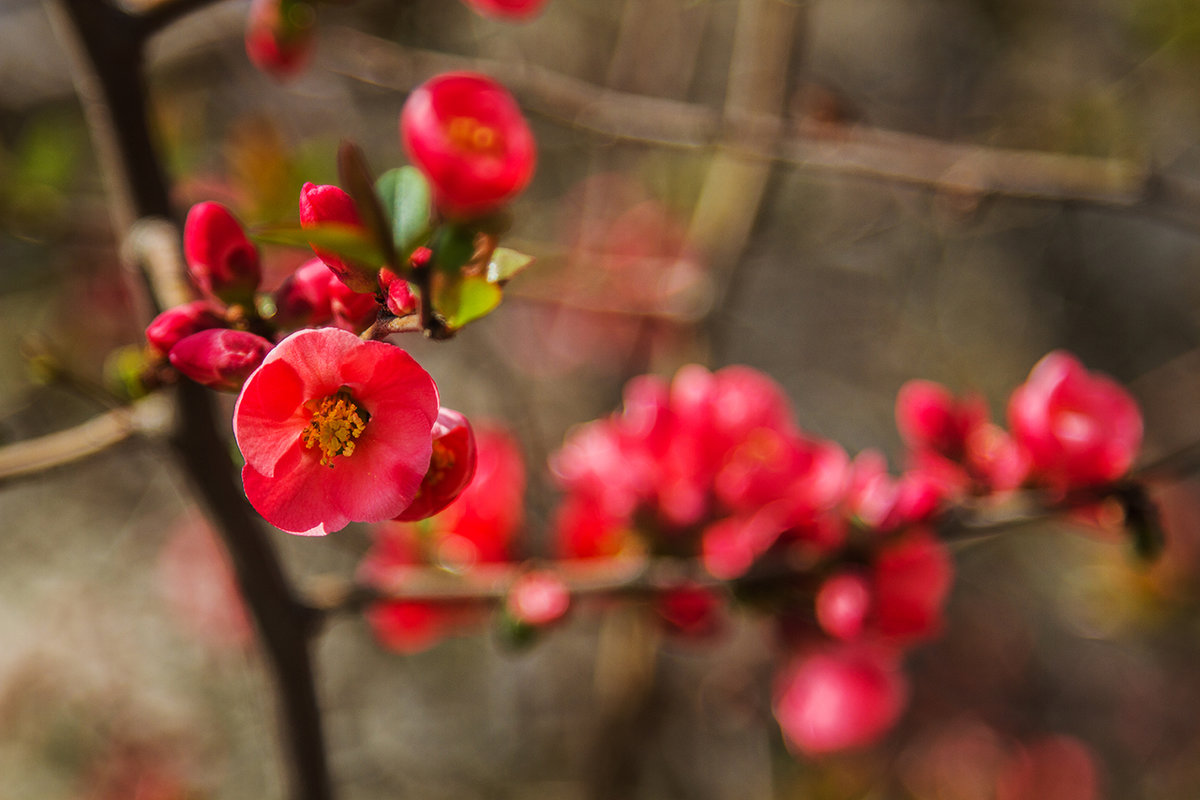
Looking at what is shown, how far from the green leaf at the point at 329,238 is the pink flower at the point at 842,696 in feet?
3.35

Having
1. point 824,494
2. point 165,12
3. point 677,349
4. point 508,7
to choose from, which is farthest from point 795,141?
point 165,12

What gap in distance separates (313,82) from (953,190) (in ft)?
6.78

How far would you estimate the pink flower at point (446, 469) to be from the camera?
23.7 inches

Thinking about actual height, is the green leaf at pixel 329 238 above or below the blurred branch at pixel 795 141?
above

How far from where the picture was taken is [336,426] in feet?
2.04

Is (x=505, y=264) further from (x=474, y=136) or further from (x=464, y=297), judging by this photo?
(x=474, y=136)

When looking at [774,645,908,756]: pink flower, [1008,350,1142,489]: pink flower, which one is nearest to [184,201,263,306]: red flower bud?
[1008,350,1142,489]: pink flower

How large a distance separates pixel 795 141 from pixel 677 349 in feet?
1.87

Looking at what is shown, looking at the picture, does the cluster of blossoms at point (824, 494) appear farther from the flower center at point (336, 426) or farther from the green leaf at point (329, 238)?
the green leaf at point (329, 238)

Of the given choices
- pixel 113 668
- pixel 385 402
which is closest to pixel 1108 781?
pixel 385 402

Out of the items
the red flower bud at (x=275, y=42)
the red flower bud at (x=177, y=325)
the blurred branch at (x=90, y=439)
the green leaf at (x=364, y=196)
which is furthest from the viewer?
the red flower bud at (x=275, y=42)

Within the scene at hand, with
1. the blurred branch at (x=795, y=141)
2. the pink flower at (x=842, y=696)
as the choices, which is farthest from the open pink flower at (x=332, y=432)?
the blurred branch at (x=795, y=141)

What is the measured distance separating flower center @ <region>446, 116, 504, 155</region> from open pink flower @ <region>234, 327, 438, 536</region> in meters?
0.20

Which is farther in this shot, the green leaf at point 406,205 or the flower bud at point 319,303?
the flower bud at point 319,303
